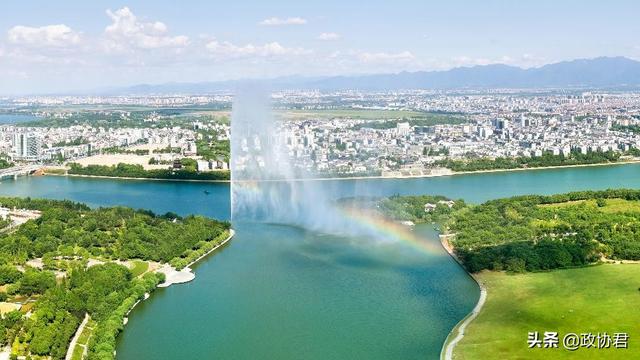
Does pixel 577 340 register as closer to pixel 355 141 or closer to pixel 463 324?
pixel 463 324

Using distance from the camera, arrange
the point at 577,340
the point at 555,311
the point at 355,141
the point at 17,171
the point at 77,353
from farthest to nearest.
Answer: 1. the point at 355,141
2. the point at 17,171
3. the point at 555,311
4. the point at 77,353
5. the point at 577,340

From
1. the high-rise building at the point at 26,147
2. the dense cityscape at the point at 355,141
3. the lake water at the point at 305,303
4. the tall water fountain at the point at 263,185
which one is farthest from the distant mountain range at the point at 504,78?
the lake water at the point at 305,303

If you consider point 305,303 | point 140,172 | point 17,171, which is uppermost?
point 140,172

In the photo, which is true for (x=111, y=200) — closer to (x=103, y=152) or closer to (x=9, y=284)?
(x=9, y=284)

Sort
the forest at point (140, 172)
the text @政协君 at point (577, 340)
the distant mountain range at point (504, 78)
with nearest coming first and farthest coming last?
1. the text @政协君 at point (577, 340)
2. the forest at point (140, 172)
3. the distant mountain range at point (504, 78)

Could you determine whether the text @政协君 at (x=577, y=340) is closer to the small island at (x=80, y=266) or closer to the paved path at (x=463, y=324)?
the paved path at (x=463, y=324)

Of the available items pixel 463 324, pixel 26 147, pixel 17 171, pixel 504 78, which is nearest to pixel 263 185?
pixel 463 324

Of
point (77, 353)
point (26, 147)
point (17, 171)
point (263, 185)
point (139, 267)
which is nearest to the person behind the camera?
point (77, 353)
